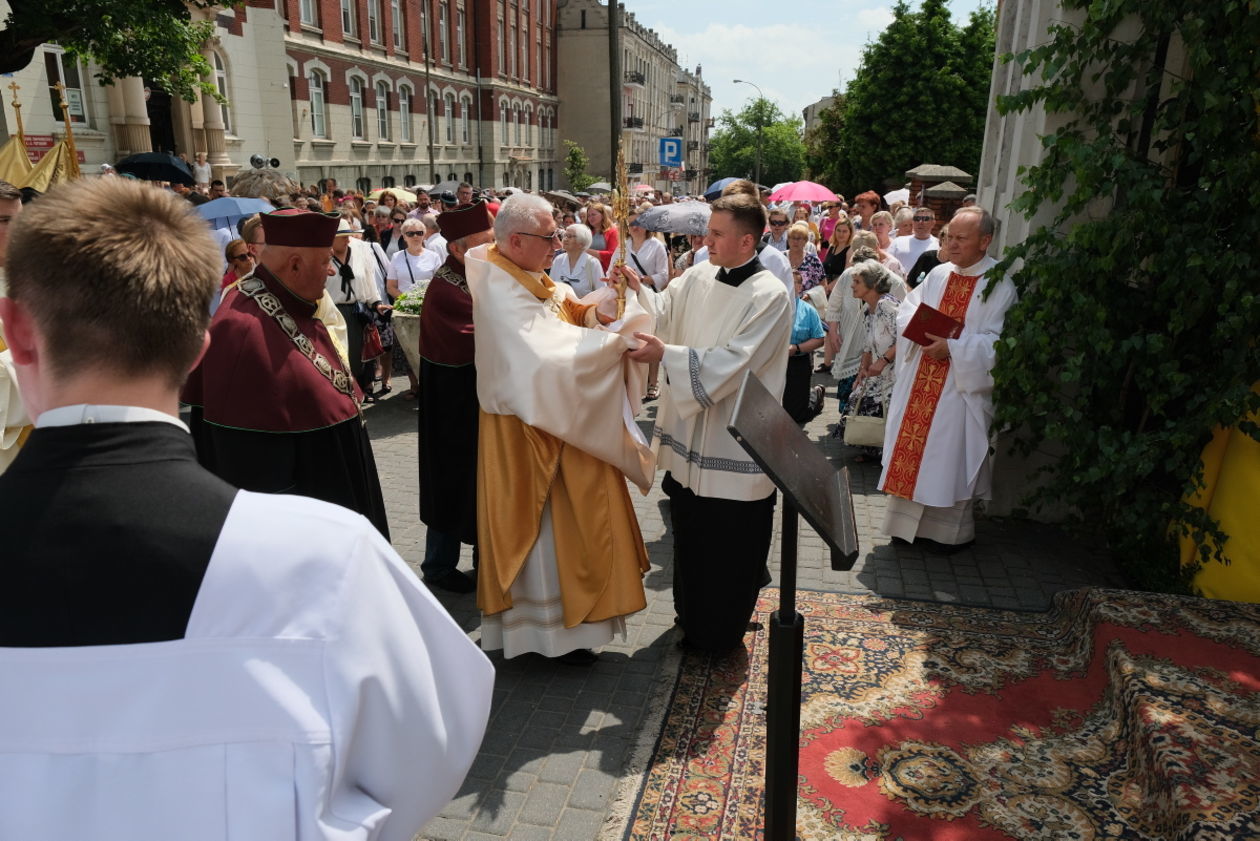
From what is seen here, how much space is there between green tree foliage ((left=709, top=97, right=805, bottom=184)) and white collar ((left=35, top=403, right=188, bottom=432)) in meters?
83.2

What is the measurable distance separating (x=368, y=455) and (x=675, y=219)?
735 centimetres

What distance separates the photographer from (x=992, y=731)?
11.9ft

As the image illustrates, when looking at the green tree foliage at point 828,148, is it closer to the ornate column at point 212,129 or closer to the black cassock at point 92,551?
the ornate column at point 212,129

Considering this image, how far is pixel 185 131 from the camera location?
21.6m

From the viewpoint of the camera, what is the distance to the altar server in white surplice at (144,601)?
104 cm

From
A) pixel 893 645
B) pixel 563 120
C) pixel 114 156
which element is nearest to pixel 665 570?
pixel 893 645

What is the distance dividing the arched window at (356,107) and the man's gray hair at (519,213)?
104ft

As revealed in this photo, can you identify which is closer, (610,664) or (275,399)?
Result: (275,399)

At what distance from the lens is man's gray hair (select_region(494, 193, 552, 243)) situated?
3637mm

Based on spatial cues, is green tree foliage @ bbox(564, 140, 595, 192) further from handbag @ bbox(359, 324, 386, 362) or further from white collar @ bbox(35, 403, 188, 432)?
white collar @ bbox(35, 403, 188, 432)

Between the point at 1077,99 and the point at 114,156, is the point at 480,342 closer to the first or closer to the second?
the point at 1077,99

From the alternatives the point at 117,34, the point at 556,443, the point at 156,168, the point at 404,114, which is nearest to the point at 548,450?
the point at 556,443

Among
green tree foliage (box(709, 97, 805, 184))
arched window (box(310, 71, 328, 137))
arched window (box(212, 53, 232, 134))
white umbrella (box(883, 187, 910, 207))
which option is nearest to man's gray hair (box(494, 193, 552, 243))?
white umbrella (box(883, 187, 910, 207))

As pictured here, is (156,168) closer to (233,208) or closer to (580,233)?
(233,208)
